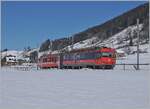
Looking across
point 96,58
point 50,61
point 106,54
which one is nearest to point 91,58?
point 96,58

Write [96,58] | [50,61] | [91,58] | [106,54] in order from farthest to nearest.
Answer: [50,61]
[91,58]
[106,54]
[96,58]

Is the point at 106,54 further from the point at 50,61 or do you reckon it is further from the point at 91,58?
the point at 50,61

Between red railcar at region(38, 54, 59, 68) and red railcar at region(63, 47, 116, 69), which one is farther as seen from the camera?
red railcar at region(38, 54, 59, 68)

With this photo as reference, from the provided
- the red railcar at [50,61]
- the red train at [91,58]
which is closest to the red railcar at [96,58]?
the red train at [91,58]

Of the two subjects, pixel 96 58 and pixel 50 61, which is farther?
pixel 50 61

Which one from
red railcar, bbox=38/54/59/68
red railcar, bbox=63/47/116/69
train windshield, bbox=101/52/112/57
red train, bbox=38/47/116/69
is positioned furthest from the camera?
red railcar, bbox=38/54/59/68

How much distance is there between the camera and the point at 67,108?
11.0 m

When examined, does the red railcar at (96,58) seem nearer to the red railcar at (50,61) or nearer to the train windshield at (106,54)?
the train windshield at (106,54)

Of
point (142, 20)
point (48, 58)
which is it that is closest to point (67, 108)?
point (48, 58)

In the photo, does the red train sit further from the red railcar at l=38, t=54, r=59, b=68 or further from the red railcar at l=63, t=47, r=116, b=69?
the red railcar at l=38, t=54, r=59, b=68

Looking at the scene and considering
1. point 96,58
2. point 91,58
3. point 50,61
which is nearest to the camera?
point 96,58

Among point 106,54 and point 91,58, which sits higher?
point 106,54

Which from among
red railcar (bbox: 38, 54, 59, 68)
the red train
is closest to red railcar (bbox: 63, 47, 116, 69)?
the red train

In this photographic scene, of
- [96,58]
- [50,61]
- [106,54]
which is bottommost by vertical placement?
[50,61]
